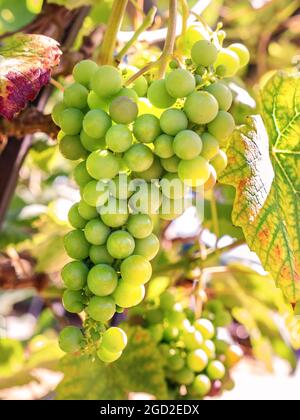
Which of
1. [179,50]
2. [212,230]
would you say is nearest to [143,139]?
[179,50]

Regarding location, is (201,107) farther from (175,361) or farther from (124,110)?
(175,361)

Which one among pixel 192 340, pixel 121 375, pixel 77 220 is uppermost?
pixel 77 220

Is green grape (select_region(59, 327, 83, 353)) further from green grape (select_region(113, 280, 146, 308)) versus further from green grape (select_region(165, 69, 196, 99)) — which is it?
green grape (select_region(165, 69, 196, 99))

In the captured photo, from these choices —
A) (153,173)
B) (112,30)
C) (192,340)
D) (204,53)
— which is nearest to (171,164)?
A: (153,173)

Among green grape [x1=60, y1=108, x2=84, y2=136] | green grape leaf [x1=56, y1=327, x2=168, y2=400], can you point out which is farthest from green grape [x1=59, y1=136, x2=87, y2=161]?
green grape leaf [x1=56, y1=327, x2=168, y2=400]

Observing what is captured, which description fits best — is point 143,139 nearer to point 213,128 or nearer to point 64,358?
point 213,128
